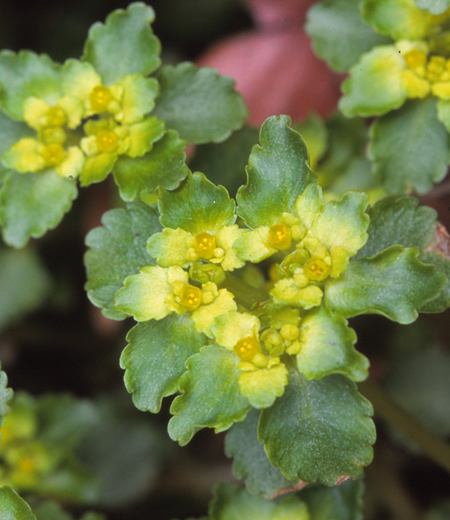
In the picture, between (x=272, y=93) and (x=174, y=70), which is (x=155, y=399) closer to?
(x=174, y=70)

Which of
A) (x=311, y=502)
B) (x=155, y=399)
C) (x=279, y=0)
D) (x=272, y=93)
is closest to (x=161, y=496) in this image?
(x=311, y=502)

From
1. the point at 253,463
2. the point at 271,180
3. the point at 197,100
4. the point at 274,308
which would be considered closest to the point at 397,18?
the point at 197,100

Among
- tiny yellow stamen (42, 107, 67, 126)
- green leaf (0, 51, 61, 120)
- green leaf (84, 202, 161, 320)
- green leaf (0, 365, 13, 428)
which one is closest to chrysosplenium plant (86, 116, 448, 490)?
green leaf (84, 202, 161, 320)

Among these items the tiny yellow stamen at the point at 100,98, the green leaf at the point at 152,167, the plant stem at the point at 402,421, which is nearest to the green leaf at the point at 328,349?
the plant stem at the point at 402,421

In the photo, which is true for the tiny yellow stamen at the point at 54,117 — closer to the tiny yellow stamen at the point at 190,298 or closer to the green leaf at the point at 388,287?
the tiny yellow stamen at the point at 190,298

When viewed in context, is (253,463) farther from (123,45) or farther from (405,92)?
(123,45)

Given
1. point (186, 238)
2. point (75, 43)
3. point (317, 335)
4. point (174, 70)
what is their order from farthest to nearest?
1. point (75, 43)
2. point (174, 70)
3. point (186, 238)
4. point (317, 335)

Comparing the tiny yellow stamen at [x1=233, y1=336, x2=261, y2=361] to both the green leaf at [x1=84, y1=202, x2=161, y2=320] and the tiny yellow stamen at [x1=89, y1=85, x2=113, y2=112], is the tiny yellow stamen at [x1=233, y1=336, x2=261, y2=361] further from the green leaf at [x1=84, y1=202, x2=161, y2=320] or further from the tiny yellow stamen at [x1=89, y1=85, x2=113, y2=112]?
the tiny yellow stamen at [x1=89, y1=85, x2=113, y2=112]
